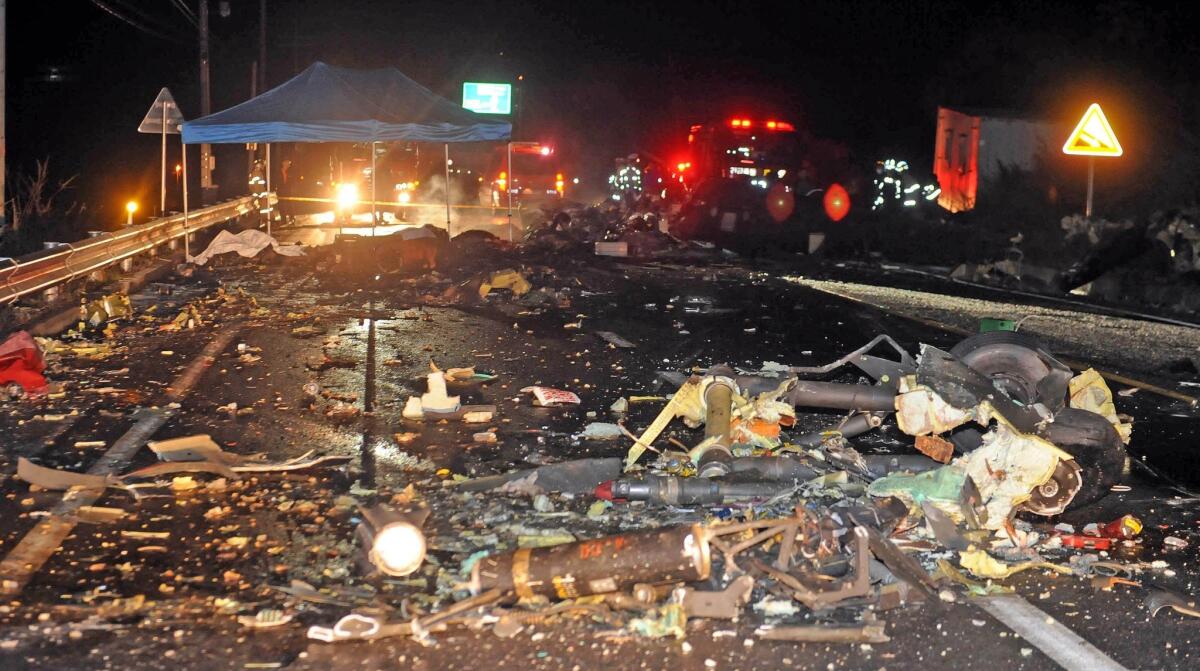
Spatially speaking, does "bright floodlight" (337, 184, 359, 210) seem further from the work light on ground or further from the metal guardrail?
the work light on ground

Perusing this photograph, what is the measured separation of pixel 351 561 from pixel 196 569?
67 cm

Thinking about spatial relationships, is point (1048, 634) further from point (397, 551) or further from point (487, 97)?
point (487, 97)

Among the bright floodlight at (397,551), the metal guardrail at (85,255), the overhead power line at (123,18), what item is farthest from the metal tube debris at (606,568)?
the overhead power line at (123,18)

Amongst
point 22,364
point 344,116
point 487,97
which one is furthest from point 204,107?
point 22,364

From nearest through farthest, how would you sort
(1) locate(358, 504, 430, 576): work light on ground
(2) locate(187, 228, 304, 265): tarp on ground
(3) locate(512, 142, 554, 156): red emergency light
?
(1) locate(358, 504, 430, 576): work light on ground → (2) locate(187, 228, 304, 265): tarp on ground → (3) locate(512, 142, 554, 156): red emergency light

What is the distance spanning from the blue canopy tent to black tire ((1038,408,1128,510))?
609 inches

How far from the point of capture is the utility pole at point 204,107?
94.8 feet

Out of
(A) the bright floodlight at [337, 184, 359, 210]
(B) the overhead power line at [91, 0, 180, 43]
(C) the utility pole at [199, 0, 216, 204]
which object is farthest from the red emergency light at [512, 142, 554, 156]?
(C) the utility pole at [199, 0, 216, 204]

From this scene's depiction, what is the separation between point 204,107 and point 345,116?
463 inches

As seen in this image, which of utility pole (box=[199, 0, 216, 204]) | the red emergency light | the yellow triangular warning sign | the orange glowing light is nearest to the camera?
the yellow triangular warning sign

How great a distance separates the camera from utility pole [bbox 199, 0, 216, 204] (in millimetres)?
28906

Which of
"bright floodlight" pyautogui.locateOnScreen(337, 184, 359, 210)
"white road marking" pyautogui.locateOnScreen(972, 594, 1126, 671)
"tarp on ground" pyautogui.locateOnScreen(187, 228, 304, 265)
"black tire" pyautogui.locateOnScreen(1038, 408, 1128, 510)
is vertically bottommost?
"white road marking" pyautogui.locateOnScreen(972, 594, 1126, 671)

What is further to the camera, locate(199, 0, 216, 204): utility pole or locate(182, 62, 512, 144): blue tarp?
locate(199, 0, 216, 204): utility pole

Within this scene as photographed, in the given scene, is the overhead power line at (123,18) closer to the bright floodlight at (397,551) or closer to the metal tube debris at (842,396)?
the metal tube debris at (842,396)
